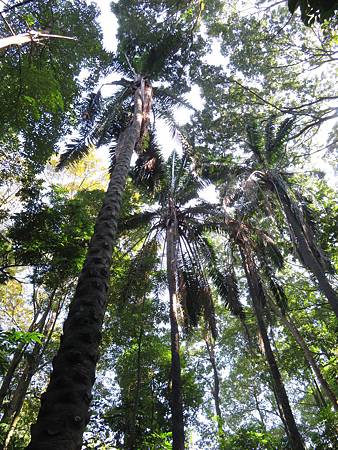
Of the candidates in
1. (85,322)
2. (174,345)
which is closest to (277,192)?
(174,345)

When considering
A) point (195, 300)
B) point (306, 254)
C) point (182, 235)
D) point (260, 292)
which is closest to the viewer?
point (306, 254)

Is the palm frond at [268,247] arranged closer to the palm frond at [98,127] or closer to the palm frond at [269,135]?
the palm frond at [269,135]

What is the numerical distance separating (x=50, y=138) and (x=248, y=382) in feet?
71.5

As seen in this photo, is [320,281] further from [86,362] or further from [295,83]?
[295,83]

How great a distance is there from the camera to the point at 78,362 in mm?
2912

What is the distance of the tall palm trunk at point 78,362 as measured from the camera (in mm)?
2369

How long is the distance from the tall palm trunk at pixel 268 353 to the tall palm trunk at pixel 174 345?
2.49 meters

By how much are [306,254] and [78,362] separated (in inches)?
325

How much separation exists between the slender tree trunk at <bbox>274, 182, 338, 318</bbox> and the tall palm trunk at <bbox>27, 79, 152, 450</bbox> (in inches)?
268

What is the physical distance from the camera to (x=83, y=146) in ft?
38.3

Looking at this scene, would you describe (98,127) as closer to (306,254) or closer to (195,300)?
(195,300)

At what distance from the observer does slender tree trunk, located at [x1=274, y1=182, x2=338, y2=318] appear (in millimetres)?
9039

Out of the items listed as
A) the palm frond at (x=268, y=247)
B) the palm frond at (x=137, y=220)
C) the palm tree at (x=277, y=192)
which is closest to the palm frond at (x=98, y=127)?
the palm frond at (x=137, y=220)

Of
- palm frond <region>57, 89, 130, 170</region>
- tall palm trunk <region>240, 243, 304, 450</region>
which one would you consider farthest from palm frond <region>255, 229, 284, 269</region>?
palm frond <region>57, 89, 130, 170</region>
